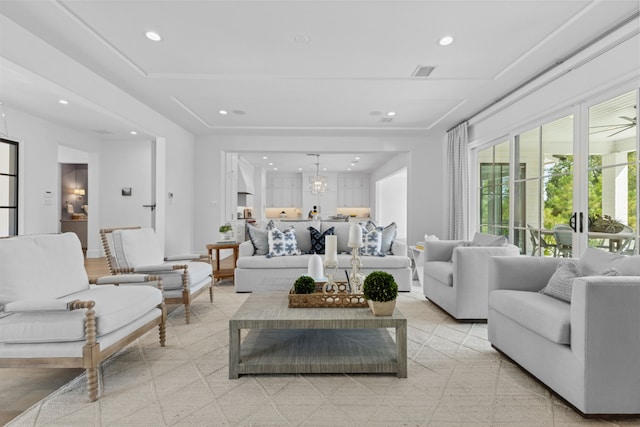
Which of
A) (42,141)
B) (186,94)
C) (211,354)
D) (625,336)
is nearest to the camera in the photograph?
(625,336)

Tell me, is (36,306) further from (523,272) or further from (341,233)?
(341,233)

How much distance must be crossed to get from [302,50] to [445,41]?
127 centimetres

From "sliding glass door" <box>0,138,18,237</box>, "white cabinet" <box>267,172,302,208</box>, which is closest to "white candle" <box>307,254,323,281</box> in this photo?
"sliding glass door" <box>0,138,18,237</box>

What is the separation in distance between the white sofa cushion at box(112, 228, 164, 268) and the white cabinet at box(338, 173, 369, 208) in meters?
9.51

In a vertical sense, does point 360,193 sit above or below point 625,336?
above

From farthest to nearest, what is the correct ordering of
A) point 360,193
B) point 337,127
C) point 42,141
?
point 360,193 → point 337,127 → point 42,141

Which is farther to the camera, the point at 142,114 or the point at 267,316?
the point at 142,114

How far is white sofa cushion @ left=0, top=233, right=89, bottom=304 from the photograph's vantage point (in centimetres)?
203

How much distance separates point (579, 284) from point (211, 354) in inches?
93.3

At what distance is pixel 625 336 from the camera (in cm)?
167

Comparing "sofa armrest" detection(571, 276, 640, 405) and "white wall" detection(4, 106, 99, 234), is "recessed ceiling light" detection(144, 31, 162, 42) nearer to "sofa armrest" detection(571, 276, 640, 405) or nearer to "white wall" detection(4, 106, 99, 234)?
"white wall" detection(4, 106, 99, 234)

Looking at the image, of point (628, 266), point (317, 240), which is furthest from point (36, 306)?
point (317, 240)

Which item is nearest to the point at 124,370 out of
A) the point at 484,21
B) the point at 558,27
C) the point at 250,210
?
the point at 484,21

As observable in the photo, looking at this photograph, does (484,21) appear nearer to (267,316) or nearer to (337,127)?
(267,316)
